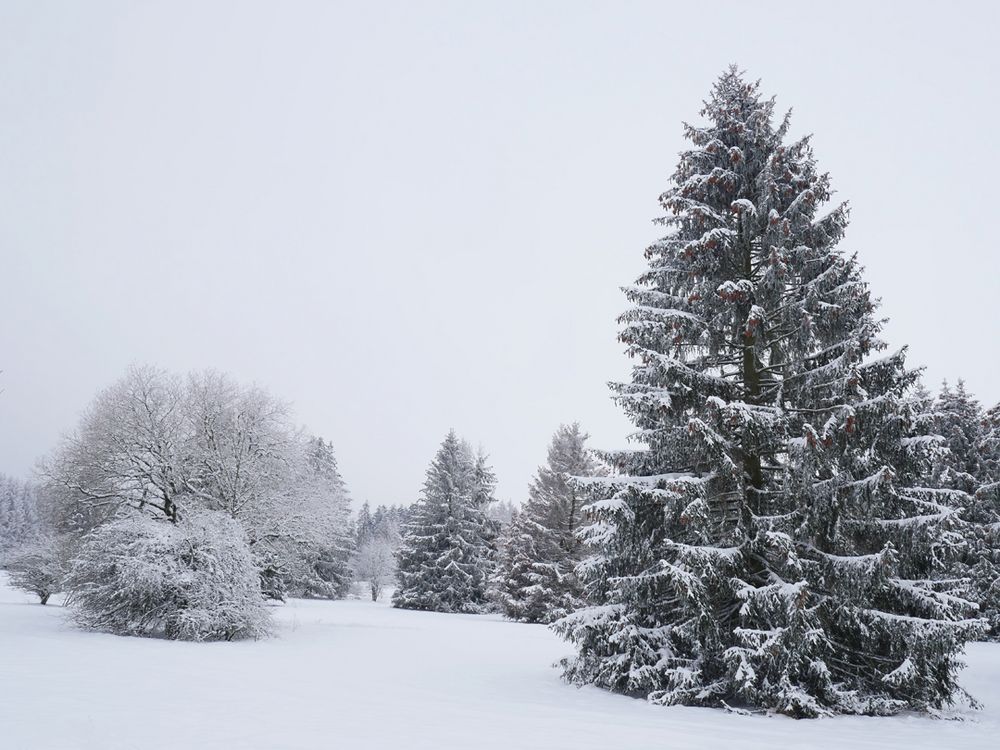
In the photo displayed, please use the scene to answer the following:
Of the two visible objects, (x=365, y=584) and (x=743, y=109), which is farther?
(x=365, y=584)

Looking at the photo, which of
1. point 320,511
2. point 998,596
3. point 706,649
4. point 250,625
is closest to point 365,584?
point 320,511

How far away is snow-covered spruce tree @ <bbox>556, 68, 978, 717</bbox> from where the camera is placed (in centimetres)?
916

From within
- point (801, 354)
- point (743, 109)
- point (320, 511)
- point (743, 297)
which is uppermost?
point (743, 109)

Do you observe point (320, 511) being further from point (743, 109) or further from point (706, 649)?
point (743, 109)

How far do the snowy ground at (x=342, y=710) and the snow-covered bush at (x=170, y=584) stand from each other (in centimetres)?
163

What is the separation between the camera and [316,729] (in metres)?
6.75

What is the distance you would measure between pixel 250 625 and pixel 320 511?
561cm

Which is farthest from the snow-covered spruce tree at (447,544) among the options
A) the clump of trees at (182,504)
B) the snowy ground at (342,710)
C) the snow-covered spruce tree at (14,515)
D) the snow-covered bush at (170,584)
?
the snow-covered spruce tree at (14,515)

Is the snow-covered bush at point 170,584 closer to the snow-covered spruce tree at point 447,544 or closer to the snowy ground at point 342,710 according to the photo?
the snowy ground at point 342,710

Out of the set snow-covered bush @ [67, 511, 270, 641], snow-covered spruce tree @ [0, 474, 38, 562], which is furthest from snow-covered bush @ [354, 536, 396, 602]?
snow-covered spruce tree @ [0, 474, 38, 562]

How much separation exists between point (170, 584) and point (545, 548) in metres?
19.4

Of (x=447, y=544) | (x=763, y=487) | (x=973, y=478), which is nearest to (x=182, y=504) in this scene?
(x=763, y=487)

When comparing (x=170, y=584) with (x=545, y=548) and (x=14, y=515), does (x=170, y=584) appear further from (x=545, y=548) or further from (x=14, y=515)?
(x=14, y=515)

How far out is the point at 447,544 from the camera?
3947cm
